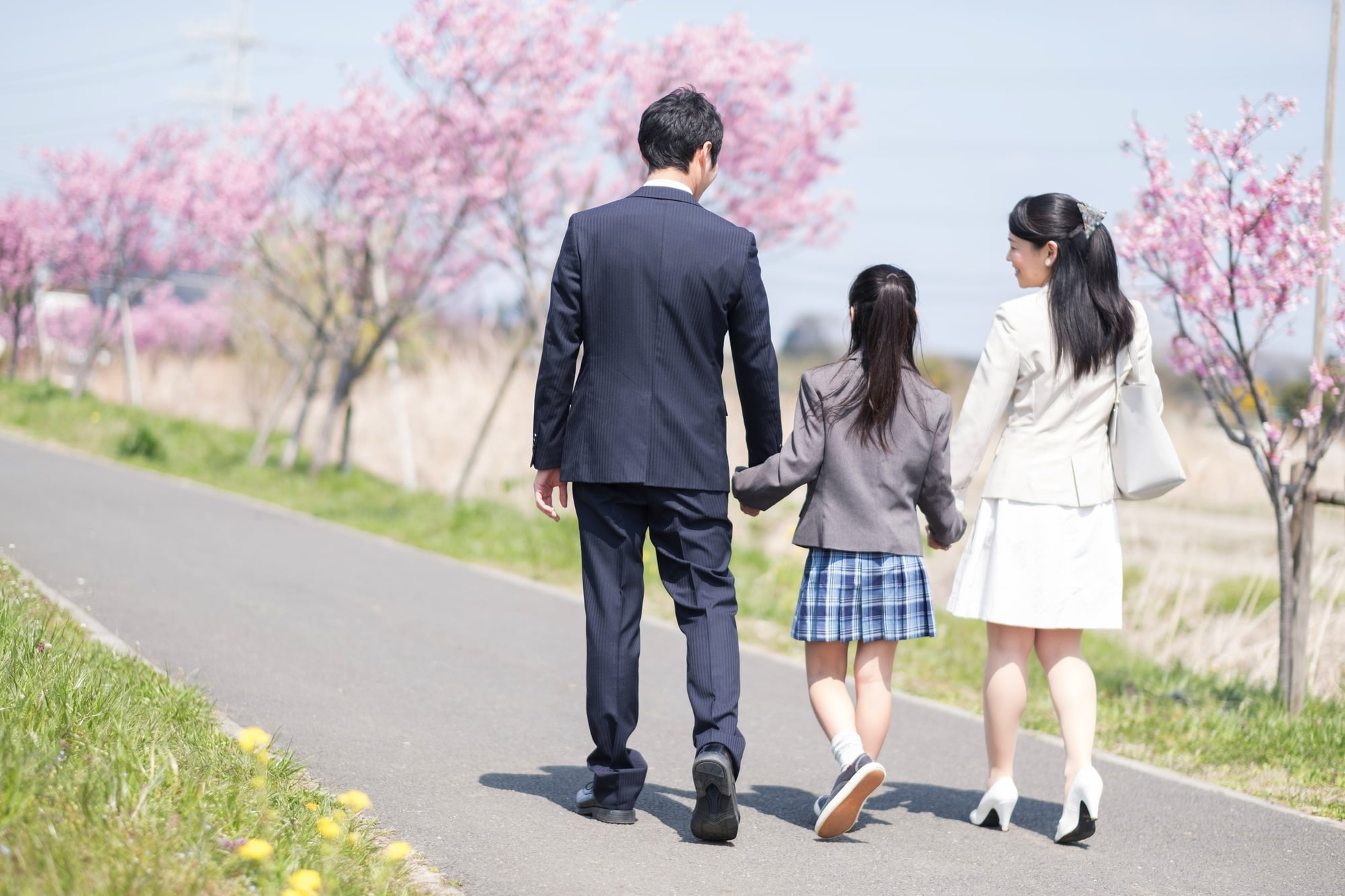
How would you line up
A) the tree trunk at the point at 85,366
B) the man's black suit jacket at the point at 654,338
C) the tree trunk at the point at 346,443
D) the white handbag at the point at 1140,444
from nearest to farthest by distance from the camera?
the man's black suit jacket at the point at 654,338
the white handbag at the point at 1140,444
the tree trunk at the point at 346,443
the tree trunk at the point at 85,366

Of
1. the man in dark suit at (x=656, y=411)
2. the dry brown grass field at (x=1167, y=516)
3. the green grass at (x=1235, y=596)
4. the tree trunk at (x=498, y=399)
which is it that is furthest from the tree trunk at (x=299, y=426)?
the man in dark suit at (x=656, y=411)

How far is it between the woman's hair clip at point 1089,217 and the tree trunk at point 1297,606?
273cm

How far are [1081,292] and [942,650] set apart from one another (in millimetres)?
4146

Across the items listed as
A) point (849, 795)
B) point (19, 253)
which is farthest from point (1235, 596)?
point (19, 253)

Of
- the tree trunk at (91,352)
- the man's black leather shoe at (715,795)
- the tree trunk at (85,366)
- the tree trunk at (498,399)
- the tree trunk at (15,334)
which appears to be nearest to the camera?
the man's black leather shoe at (715,795)

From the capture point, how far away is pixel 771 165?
14.7m

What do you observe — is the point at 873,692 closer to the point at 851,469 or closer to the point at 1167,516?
the point at 851,469

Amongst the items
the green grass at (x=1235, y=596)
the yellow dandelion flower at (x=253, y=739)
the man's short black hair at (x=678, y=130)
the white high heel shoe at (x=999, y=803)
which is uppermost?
the man's short black hair at (x=678, y=130)

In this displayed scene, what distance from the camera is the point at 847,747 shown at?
381 cm

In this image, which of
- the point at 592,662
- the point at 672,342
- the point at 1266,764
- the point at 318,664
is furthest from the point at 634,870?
the point at 1266,764

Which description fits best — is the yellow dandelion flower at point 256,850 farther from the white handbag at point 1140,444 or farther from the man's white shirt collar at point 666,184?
the white handbag at point 1140,444

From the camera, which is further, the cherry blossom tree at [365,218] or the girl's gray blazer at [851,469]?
the cherry blossom tree at [365,218]

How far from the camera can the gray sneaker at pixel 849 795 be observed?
3617 mm

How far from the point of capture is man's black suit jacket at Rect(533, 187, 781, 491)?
3.68 meters
